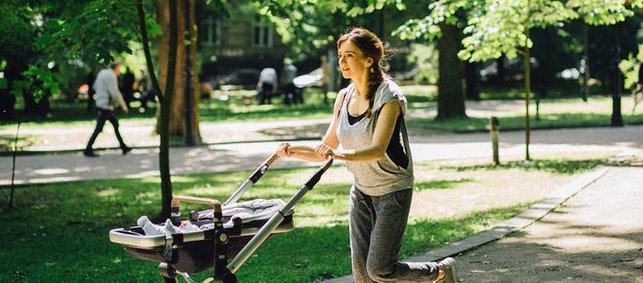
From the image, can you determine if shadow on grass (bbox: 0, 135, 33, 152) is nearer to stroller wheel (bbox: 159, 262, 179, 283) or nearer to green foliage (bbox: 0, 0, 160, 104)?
green foliage (bbox: 0, 0, 160, 104)

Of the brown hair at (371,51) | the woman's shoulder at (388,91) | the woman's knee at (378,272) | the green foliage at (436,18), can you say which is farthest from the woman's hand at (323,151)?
the green foliage at (436,18)

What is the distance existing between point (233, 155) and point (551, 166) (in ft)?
21.5

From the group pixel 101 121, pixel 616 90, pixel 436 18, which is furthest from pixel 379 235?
pixel 616 90

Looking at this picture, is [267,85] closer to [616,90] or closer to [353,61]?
[616,90]

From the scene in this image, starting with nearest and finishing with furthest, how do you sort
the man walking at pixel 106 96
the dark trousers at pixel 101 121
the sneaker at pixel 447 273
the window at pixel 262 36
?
the sneaker at pixel 447 273 < the dark trousers at pixel 101 121 < the man walking at pixel 106 96 < the window at pixel 262 36

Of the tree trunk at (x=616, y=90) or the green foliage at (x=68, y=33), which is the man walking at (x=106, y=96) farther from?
the tree trunk at (x=616, y=90)

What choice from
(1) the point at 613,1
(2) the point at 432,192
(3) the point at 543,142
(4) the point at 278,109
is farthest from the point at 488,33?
(4) the point at 278,109

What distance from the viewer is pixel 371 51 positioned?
5.41m

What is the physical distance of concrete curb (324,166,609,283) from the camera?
840 cm

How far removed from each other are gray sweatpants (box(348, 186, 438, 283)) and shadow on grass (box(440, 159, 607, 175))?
9065mm

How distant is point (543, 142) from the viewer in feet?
66.3

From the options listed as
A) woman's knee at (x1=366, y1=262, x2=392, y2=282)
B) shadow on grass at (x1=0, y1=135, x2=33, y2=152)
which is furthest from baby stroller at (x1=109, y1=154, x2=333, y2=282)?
shadow on grass at (x1=0, y1=135, x2=33, y2=152)

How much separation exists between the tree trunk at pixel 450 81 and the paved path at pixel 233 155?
181 inches

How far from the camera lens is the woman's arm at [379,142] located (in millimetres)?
5281
